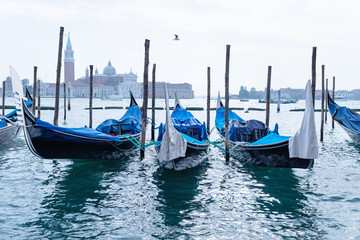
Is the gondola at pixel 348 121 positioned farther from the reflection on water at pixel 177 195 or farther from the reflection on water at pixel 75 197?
the reflection on water at pixel 75 197

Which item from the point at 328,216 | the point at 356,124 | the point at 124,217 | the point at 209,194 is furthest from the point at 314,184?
the point at 356,124

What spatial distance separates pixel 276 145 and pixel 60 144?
416 cm

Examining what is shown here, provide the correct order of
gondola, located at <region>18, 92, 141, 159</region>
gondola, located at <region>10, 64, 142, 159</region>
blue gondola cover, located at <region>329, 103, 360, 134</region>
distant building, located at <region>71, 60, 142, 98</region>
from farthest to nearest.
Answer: distant building, located at <region>71, 60, 142, 98</region>, blue gondola cover, located at <region>329, 103, 360, 134</region>, gondola, located at <region>18, 92, 141, 159</region>, gondola, located at <region>10, 64, 142, 159</region>

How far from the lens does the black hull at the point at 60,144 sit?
5719mm

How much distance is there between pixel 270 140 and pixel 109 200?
3473mm

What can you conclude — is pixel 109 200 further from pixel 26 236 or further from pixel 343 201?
pixel 343 201

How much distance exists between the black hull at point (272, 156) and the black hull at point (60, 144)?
3.01 metres

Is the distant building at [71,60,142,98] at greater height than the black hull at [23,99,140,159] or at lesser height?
greater

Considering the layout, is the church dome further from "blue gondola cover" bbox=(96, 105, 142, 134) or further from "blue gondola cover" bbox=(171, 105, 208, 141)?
"blue gondola cover" bbox=(171, 105, 208, 141)

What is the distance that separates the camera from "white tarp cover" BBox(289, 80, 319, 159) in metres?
5.39

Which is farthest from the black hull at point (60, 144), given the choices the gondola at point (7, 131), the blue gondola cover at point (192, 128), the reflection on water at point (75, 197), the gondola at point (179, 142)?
the gondola at point (7, 131)

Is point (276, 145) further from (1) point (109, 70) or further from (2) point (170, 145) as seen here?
(1) point (109, 70)

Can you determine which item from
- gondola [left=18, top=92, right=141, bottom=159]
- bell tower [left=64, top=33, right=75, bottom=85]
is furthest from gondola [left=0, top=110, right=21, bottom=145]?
bell tower [left=64, top=33, right=75, bottom=85]

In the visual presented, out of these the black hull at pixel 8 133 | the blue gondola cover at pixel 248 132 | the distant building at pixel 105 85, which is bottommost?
the black hull at pixel 8 133
